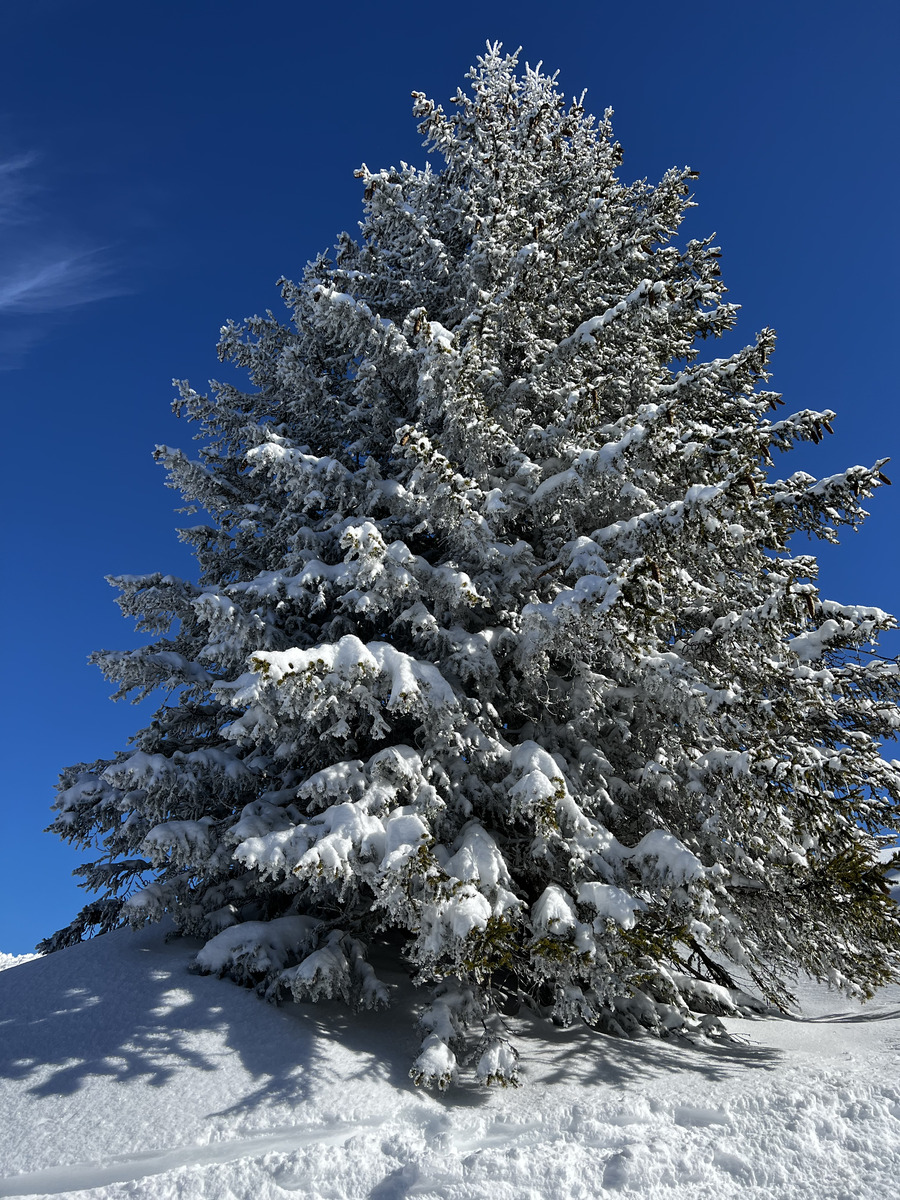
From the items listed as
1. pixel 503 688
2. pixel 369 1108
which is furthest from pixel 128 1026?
pixel 503 688

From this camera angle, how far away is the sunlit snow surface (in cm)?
475

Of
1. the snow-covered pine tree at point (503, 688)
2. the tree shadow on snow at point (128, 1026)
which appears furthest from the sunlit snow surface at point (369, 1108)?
the snow-covered pine tree at point (503, 688)

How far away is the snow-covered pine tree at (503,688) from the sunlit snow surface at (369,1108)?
50 centimetres

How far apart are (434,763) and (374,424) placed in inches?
210

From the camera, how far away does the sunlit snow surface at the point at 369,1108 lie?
4746 mm

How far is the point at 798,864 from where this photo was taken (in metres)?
7.43

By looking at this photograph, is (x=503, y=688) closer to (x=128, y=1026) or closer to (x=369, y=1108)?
(x=369, y=1108)

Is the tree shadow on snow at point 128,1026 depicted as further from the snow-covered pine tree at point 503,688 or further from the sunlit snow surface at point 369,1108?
the snow-covered pine tree at point 503,688

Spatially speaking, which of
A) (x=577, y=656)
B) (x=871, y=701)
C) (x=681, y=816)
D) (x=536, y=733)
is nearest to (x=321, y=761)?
(x=536, y=733)

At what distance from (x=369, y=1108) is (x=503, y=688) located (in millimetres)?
4496

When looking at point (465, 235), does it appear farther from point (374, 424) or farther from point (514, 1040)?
point (514, 1040)

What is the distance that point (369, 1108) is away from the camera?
5684mm

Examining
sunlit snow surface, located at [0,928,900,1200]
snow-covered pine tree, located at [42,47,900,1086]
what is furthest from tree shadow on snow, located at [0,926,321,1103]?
snow-covered pine tree, located at [42,47,900,1086]

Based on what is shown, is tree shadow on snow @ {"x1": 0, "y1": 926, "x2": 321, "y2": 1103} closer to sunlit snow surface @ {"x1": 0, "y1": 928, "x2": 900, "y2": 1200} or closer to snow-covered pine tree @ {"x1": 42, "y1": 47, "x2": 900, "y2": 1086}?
sunlit snow surface @ {"x1": 0, "y1": 928, "x2": 900, "y2": 1200}
